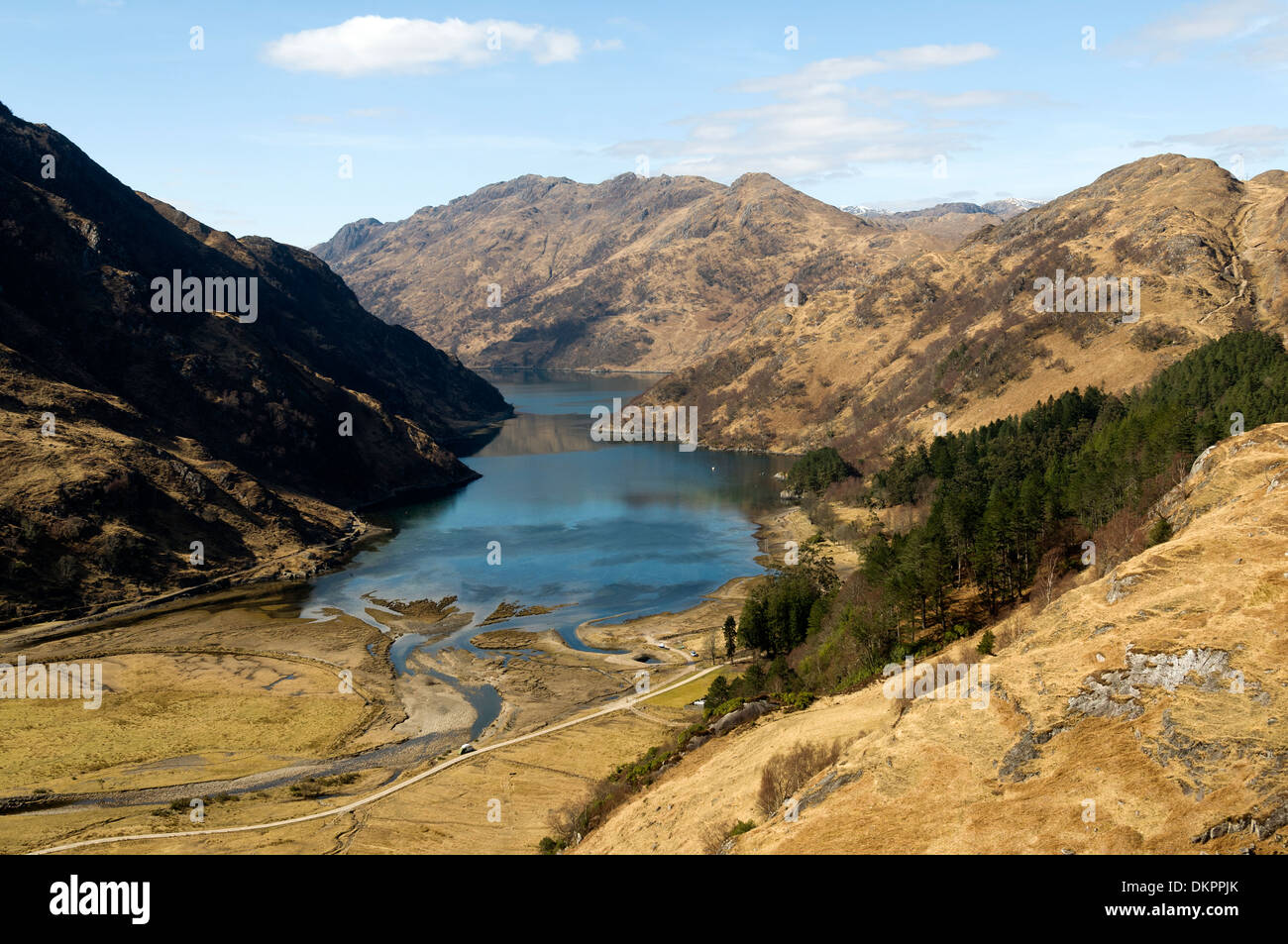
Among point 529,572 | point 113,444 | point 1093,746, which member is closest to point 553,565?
point 529,572

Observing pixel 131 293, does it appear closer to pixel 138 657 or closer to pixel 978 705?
pixel 138 657

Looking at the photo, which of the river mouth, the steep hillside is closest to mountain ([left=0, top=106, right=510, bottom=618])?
the river mouth

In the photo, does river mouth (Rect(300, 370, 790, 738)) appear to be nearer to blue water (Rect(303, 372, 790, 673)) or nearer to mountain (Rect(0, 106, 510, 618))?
blue water (Rect(303, 372, 790, 673))

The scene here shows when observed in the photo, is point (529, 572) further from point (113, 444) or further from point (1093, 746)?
point (1093, 746)

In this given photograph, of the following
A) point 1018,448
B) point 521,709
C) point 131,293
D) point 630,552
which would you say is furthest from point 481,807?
point 131,293

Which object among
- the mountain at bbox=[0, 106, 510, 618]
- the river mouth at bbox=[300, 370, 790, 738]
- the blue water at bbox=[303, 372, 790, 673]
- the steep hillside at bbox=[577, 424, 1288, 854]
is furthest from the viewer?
the blue water at bbox=[303, 372, 790, 673]

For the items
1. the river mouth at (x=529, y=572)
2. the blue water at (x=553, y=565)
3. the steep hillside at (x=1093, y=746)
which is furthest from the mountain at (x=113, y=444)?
the steep hillside at (x=1093, y=746)

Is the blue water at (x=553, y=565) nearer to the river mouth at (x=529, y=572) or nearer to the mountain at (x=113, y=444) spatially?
the river mouth at (x=529, y=572)
